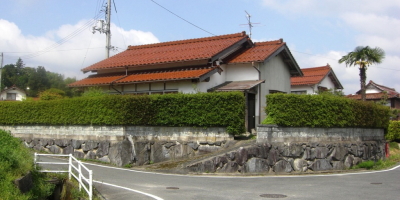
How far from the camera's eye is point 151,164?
18.6 metres

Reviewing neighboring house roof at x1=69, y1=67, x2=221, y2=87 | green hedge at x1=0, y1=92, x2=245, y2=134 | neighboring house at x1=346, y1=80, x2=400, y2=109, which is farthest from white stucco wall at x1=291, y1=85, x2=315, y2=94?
green hedge at x1=0, y1=92, x2=245, y2=134

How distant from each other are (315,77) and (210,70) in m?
16.2

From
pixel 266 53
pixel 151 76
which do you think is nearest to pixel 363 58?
pixel 266 53

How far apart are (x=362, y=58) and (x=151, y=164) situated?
61.2 feet

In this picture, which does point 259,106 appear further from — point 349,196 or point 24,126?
point 24,126

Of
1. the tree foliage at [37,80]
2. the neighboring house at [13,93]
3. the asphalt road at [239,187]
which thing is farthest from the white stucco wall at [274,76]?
the neighboring house at [13,93]

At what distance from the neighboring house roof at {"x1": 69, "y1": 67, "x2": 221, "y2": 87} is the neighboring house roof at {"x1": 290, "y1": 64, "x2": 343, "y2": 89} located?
549 inches

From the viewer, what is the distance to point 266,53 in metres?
22.6

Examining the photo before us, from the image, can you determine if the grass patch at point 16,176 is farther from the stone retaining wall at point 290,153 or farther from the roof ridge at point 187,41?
the roof ridge at point 187,41

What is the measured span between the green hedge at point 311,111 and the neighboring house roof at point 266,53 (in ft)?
15.0

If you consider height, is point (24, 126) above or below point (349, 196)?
above

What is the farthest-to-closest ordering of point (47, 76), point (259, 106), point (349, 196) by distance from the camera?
point (47, 76)
point (259, 106)
point (349, 196)

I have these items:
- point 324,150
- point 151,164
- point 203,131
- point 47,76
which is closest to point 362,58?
point 324,150

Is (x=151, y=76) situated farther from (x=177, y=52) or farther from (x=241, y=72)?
(x=241, y=72)
